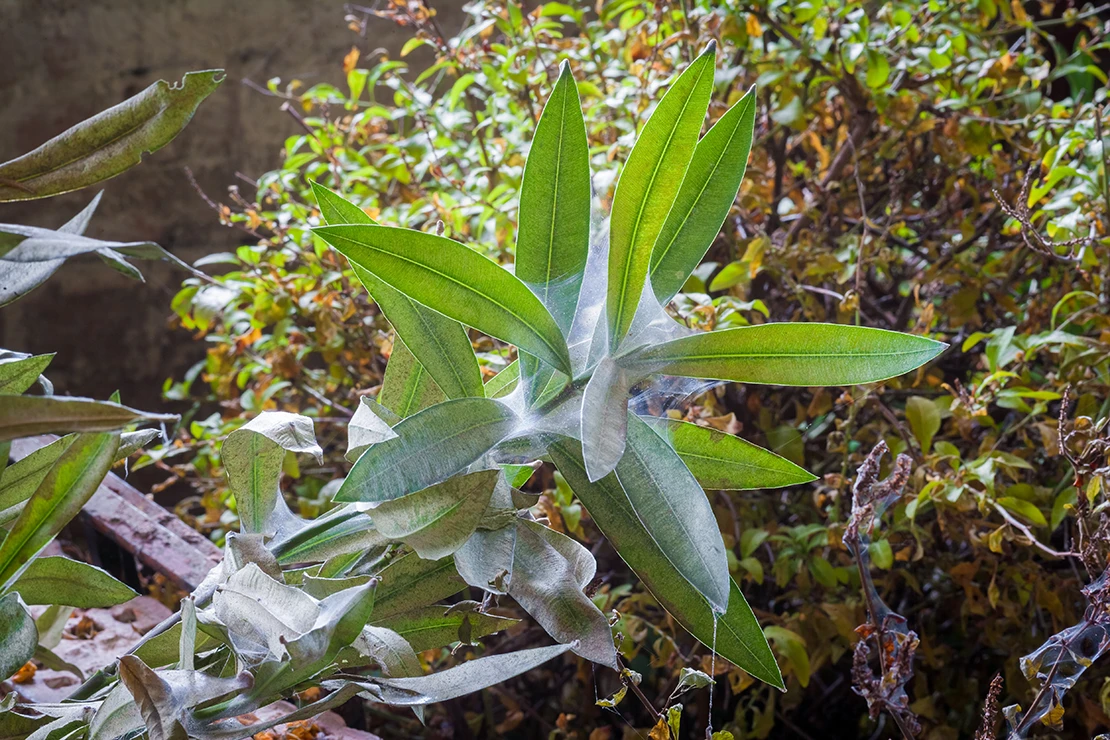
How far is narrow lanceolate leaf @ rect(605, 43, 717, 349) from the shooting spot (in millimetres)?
450

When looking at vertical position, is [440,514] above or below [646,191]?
below

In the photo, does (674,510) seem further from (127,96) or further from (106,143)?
(127,96)

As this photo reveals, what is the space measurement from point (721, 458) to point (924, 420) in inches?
19.7

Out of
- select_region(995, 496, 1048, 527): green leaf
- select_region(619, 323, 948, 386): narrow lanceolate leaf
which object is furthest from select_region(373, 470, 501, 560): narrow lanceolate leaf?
select_region(995, 496, 1048, 527): green leaf

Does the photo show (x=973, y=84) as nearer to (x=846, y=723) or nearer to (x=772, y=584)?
(x=772, y=584)

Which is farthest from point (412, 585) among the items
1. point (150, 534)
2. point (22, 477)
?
point (150, 534)

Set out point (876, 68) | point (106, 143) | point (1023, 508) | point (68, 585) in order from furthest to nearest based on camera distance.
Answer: point (876, 68) < point (1023, 508) < point (68, 585) < point (106, 143)

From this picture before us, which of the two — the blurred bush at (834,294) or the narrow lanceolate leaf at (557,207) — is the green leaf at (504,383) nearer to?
the narrow lanceolate leaf at (557,207)

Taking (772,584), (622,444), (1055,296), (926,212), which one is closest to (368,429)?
(622,444)

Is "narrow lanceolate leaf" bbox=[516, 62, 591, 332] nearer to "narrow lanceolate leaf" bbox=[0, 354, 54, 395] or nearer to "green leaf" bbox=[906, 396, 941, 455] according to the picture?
"narrow lanceolate leaf" bbox=[0, 354, 54, 395]

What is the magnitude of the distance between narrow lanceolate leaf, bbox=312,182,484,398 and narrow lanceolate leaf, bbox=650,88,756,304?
0.12 metres

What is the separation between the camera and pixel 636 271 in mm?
456

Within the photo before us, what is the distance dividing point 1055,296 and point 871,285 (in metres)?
0.26

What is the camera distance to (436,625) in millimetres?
565
